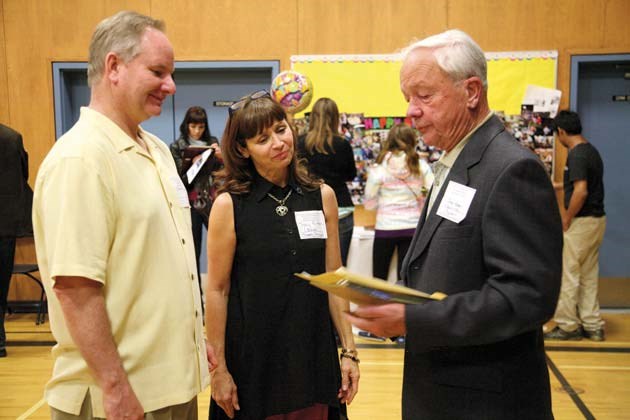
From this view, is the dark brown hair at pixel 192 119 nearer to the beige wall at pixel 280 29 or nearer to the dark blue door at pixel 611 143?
the beige wall at pixel 280 29

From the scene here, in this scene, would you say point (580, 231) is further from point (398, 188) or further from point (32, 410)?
point (32, 410)

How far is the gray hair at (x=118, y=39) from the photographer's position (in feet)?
4.72

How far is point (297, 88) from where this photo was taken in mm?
4352

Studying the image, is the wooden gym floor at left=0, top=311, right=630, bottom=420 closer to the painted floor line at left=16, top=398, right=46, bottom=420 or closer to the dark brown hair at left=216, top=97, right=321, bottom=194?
the painted floor line at left=16, top=398, right=46, bottom=420

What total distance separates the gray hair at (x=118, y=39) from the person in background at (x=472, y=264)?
0.71 meters

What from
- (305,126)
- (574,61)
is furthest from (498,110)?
(305,126)

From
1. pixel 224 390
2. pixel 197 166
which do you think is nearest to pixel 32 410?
pixel 197 166

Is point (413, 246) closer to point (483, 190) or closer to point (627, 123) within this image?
point (483, 190)

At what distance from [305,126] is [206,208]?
4.69ft

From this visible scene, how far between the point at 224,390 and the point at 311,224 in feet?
2.05

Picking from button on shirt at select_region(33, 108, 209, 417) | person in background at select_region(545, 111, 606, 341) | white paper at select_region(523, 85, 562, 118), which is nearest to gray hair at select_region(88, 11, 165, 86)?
button on shirt at select_region(33, 108, 209, 417)

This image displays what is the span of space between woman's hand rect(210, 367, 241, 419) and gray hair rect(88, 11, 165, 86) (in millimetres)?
1015

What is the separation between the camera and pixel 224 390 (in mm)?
1847

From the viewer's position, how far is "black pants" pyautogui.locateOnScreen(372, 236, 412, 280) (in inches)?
183
